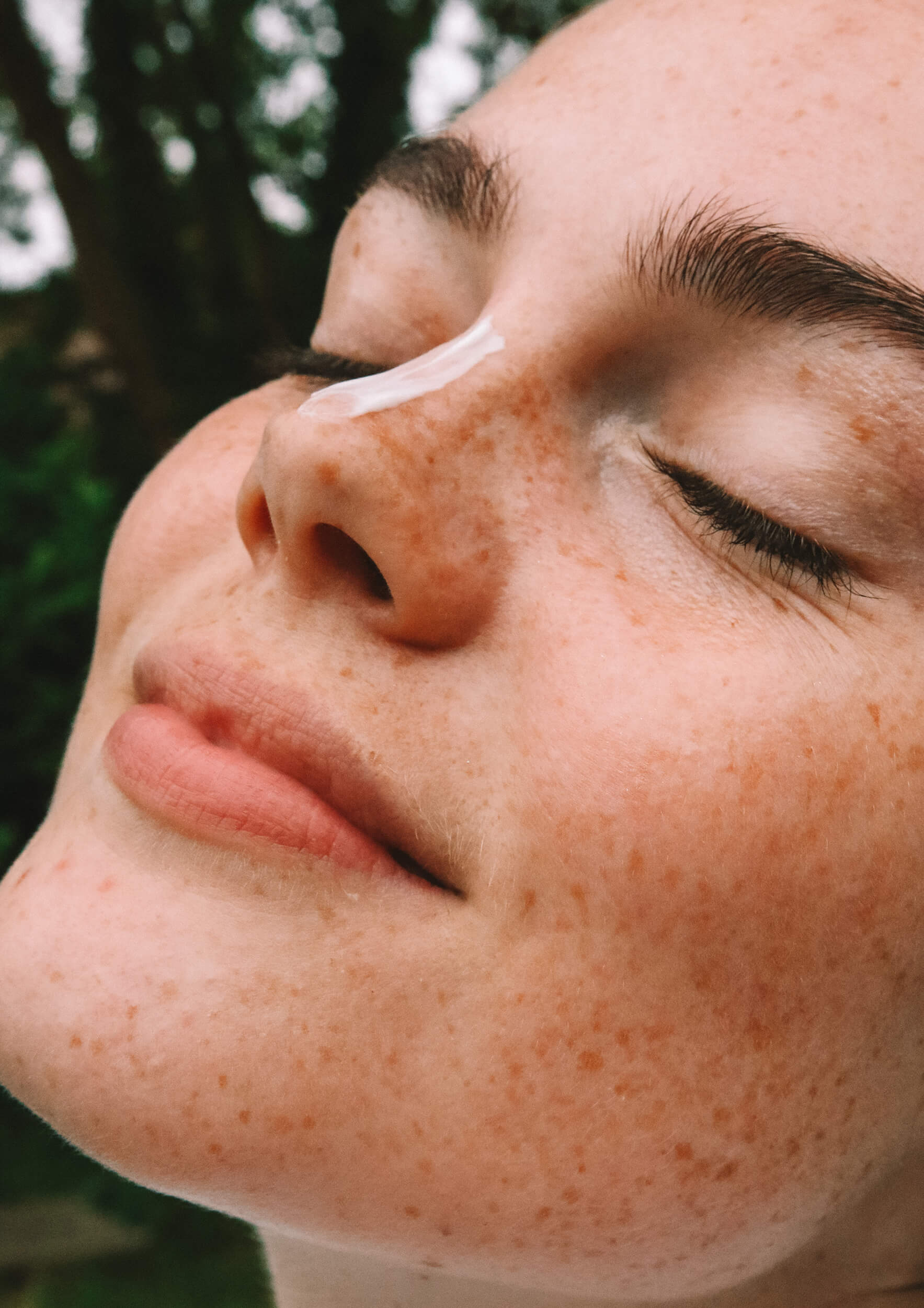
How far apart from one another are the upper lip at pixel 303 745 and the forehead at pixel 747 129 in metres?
0.48

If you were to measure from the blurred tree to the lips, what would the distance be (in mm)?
718

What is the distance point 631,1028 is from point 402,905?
0.21 meters

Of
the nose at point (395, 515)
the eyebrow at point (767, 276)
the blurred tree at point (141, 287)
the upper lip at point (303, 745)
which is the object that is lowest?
the blurred tree at point (141, 287)

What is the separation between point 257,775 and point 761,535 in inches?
19.8

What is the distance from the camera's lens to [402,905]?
0.88 metres

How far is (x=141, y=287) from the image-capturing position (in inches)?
266

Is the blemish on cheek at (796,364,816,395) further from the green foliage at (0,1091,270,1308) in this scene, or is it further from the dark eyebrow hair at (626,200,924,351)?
the green foliage at (0,1091,270,1308)

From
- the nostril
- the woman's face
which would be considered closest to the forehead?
the woman's face

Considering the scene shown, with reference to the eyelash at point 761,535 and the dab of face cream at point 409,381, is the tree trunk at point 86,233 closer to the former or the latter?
the dab of face cream at point 409,381

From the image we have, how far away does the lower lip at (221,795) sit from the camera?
90 cm

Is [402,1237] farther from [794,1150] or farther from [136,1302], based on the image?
[136,1302]

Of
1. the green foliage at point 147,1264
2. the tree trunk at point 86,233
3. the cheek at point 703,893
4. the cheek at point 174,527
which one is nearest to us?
the cheek at point 703,893

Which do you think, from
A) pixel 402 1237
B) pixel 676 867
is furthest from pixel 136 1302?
pixel 676 867

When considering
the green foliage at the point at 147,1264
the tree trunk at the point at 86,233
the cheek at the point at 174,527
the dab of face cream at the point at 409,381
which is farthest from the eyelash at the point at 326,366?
the tree trunk at the point at 86,233
